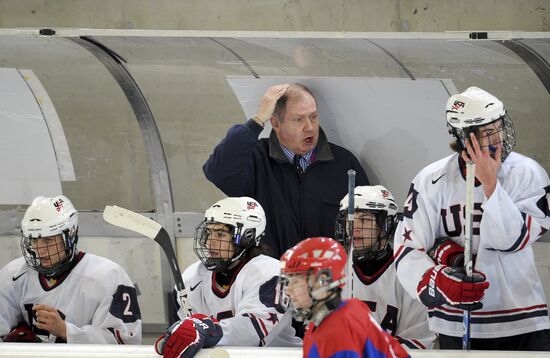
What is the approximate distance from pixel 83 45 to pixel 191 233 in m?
1.01

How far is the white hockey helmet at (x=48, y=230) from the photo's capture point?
3980 mm

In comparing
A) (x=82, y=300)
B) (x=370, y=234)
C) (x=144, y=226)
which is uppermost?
(x=144, y=226)

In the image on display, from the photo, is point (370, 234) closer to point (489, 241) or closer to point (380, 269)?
point (380, 269)

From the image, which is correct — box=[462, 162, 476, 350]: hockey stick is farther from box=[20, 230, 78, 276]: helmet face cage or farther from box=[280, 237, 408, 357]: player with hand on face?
box=[20, 230, 78, 276]: helmet face cage

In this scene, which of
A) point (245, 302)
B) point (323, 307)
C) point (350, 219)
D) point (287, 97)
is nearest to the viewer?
point (323, 307)

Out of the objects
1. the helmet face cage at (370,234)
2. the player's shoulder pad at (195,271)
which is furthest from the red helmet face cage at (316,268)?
the player's shoulder pad at (195,271)

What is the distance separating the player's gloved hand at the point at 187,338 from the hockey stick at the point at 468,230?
794mm

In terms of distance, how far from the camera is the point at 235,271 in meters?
3.77

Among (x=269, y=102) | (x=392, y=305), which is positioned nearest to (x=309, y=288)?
(x=392, y=305)

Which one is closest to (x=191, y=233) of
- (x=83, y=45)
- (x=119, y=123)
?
(x=119, y=123)

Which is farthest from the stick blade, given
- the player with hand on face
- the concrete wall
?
the concrete wall

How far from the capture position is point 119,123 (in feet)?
16.2

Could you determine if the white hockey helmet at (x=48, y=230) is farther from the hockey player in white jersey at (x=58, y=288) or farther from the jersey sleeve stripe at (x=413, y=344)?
the jersey sleeve stripe at (x=413, y=344)

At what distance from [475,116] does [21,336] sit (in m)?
1.84
